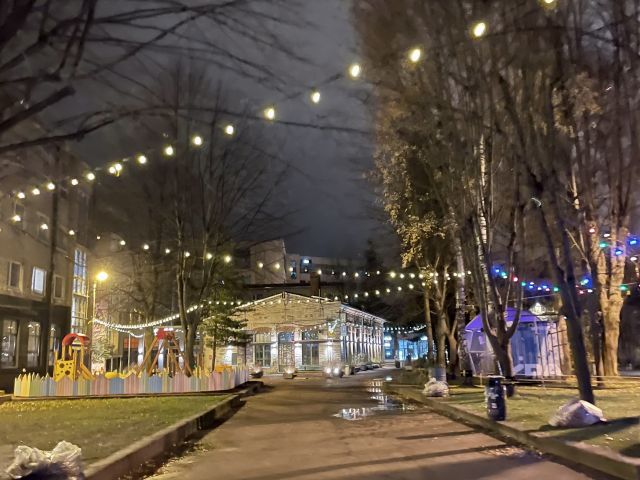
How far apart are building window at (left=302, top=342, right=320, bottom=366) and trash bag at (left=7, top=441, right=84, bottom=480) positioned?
39.8 metres

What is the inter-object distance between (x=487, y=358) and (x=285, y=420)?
1751 cm

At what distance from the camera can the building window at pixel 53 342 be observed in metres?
27.1

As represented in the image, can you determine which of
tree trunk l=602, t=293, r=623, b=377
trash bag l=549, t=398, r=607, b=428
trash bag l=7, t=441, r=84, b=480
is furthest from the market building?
trash bag l=7, t=441, r=84, b=480

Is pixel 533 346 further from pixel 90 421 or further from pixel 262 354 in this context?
pixel 262 354

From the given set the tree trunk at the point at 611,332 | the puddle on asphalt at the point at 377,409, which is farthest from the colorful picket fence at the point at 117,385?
the tree trunk at the point at 611,332

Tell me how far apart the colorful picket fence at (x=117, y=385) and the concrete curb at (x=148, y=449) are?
647 centimetres

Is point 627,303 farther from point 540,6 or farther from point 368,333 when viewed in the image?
point 540,6

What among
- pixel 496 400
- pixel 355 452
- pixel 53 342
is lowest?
pixel 355 452

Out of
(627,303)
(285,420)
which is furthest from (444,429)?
(627,303)

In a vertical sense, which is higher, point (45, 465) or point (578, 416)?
point (45, 465)

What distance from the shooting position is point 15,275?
2445 cm

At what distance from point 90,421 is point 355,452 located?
629 cm

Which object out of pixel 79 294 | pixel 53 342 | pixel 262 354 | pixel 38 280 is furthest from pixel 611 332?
pixel 262 354

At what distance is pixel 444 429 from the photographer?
508 inches
